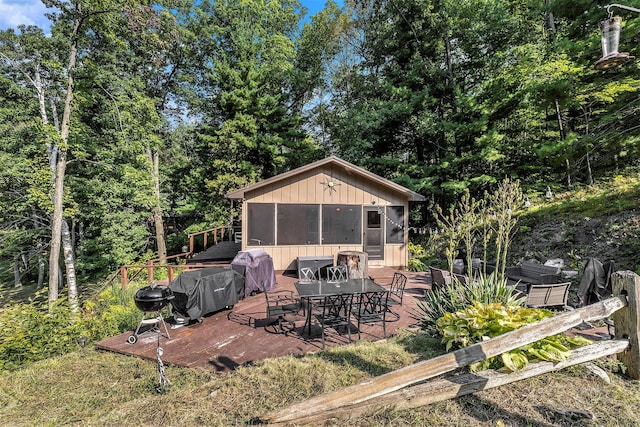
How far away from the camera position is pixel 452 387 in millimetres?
2258

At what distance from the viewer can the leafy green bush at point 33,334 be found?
14.0 ft

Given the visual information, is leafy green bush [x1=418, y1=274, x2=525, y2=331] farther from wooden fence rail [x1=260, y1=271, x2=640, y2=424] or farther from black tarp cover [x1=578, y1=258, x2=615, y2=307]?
black tarp cover [x1=578, y1=258, x2=615, y2=307]

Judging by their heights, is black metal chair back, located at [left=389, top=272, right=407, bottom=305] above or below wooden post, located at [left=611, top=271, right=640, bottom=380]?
below

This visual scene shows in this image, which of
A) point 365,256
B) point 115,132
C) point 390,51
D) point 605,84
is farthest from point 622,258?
point 115,132

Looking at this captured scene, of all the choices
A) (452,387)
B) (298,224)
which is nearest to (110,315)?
(298,224)

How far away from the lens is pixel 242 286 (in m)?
5.95

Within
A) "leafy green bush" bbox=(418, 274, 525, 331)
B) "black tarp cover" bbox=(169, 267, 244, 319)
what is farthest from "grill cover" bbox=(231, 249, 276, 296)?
"leafy green bush" bbox=(418, 274, 525, 331)

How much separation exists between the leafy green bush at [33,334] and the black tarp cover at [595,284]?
25.6 ft

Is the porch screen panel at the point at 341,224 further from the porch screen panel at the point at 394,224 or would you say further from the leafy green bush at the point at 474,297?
the leafy green bush at the point at 474,297

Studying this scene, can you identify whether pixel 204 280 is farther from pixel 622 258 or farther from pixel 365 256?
pixel 622 258

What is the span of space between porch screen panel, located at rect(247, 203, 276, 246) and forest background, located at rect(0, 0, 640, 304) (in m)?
5.80

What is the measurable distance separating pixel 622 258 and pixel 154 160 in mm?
17830

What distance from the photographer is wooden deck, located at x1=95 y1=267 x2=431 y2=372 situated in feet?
12.3

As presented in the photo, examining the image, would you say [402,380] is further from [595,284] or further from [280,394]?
[595,284]
